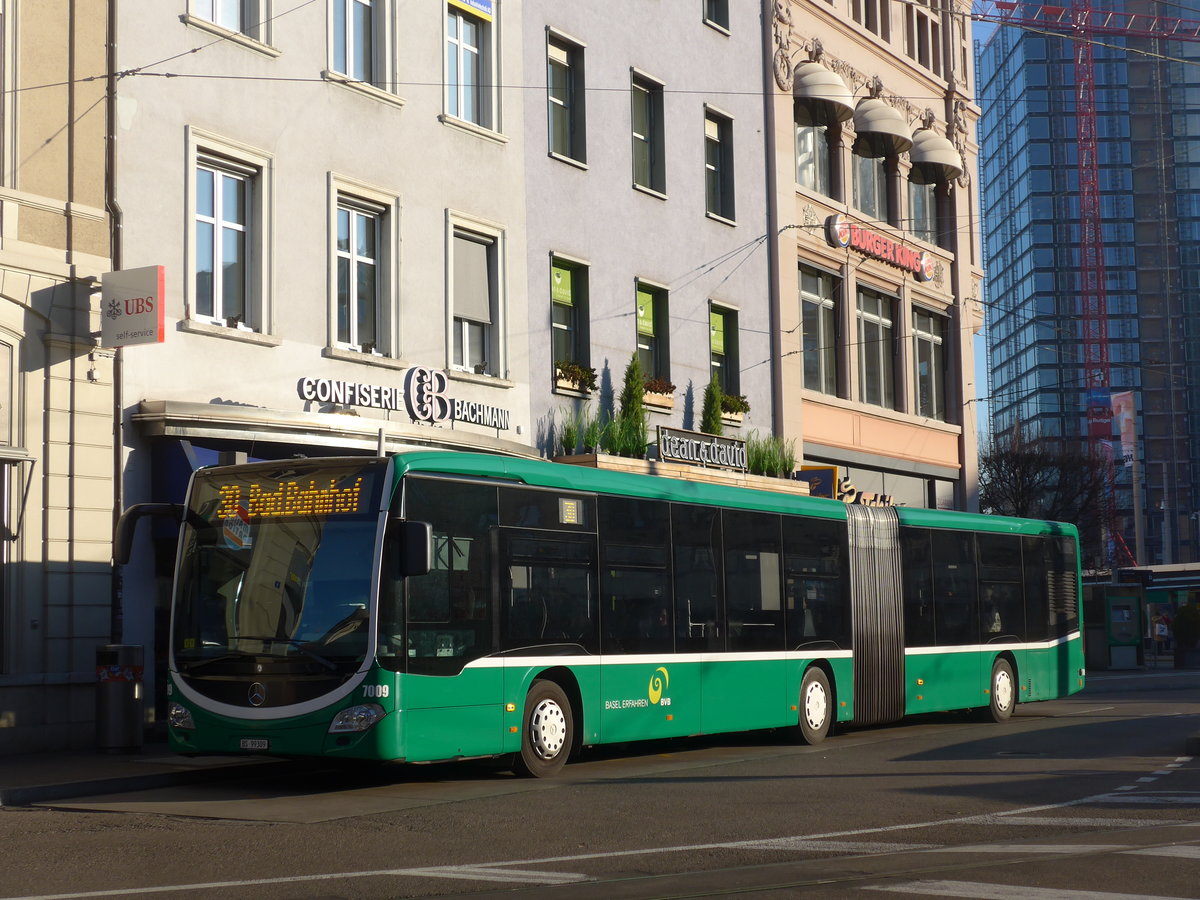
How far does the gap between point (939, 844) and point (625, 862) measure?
2.02 metres

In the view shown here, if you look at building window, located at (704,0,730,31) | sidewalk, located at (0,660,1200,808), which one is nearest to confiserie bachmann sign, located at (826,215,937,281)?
building window, located at (704,0,730,31)

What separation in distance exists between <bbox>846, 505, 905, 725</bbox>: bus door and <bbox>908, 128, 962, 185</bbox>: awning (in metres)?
18.2

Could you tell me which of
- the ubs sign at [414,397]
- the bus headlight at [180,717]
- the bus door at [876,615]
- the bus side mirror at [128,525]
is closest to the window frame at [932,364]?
the ubs sign at [414,397]

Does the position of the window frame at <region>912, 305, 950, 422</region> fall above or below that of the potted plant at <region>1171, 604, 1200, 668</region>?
above

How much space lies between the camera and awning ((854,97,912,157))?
35.9 m

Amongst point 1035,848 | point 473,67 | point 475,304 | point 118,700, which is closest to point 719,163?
point 473,67

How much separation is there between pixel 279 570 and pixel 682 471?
44.0 feet

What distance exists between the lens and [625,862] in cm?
976

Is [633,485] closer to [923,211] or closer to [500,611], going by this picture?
[500,611]

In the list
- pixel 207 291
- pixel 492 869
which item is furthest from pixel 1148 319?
pixel 492 869

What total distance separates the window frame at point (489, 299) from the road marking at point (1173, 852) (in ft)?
51.4

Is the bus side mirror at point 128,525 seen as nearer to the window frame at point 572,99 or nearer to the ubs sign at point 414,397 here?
the ubs sign at point 414,397

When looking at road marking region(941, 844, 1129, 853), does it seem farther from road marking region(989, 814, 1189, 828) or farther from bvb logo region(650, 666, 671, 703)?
bvb logo region(650, 666, 671, 703)

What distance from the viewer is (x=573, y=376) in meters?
26.4
